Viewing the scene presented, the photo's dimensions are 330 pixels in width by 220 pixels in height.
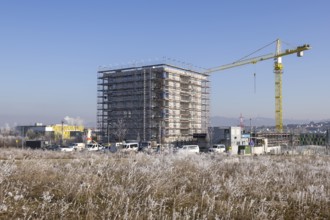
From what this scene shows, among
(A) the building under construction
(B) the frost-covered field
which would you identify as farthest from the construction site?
(B) the frost-covered field

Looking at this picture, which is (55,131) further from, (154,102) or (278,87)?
(278,87)

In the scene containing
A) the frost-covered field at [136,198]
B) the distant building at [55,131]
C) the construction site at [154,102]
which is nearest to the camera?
the frost-covered field at [136,198]

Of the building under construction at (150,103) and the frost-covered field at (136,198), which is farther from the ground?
the building under construction at (150,103)

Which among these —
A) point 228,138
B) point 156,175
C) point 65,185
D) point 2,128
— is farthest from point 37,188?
point 2,128

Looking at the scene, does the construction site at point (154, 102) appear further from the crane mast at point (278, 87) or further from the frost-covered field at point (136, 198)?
the frost-covered field at point (136, 198)

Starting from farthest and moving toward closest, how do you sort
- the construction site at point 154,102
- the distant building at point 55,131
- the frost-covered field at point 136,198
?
the distant building at point 55,131, the construction site at point 154,102, the frost-covered field at point 136,198

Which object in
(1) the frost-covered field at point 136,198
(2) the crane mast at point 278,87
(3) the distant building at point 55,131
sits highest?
(2) the crane mast at point 278,87

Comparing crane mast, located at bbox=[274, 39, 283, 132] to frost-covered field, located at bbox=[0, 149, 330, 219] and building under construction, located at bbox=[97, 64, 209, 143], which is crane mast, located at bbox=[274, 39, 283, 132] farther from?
frost-covered field, located at bbox=[0, 149, 330, 219]

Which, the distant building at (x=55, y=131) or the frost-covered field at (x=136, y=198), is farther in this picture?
the distant building at (x=55, y=131)

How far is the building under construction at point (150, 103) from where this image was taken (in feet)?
372

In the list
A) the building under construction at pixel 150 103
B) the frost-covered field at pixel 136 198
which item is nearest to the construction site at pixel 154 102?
the building under construction at pixel 150 103

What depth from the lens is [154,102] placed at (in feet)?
377

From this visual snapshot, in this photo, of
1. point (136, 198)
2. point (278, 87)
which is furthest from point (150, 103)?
point (136, 198)

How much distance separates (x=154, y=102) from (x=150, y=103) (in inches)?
62.4
